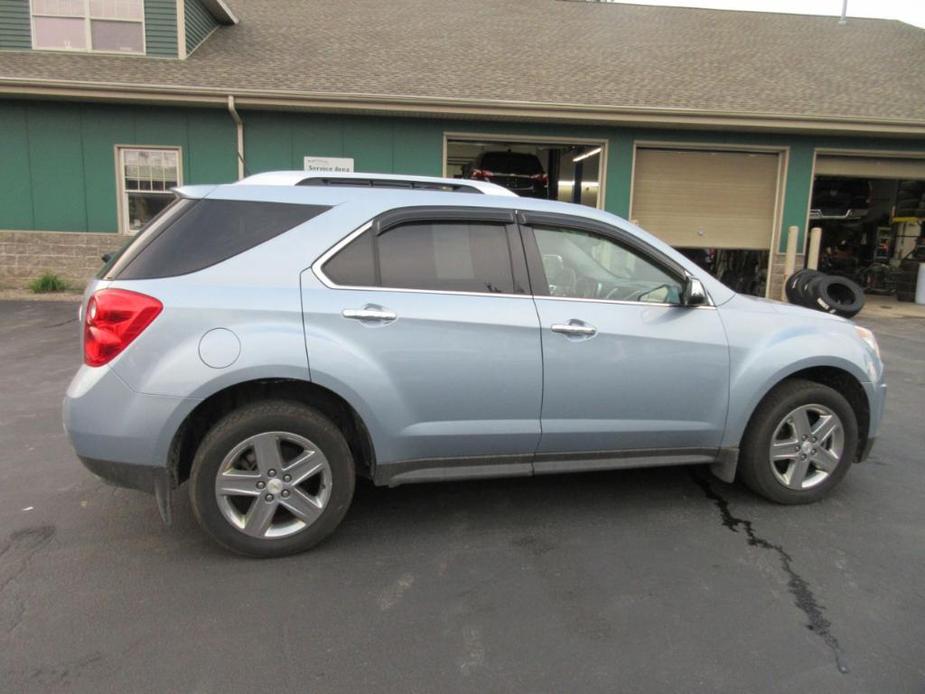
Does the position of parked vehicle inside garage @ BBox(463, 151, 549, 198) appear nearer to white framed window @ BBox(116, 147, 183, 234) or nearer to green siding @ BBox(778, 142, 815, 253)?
green siding @ BBox(778, 142, 815, 253)

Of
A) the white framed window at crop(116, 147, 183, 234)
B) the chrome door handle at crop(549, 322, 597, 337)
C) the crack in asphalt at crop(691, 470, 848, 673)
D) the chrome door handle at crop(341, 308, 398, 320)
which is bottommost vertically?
the crack in asphalt at crop(691, 470, 848, 673)

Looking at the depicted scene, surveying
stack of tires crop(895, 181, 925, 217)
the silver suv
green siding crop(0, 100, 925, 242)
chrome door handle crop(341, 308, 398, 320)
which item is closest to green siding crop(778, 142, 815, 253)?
green siding crop(0, 100, 925, 242)

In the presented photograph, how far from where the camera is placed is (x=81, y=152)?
12.8m

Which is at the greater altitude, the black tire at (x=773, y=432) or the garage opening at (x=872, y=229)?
the garage opening at (x=872, y=229)

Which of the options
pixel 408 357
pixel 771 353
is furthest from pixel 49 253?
pixel 771 353

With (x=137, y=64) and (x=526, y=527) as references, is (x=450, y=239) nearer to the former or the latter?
(x=526, y=527)

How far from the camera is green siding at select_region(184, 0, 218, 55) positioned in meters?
13.8

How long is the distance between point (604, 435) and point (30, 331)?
860cm

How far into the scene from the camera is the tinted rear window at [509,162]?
14.7m

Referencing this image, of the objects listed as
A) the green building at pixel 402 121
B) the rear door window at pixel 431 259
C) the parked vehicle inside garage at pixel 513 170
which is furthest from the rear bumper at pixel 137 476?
the parked vehicle inside garage at pixel 513 170

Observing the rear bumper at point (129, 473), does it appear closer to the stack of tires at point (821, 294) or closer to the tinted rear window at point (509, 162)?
the stack of tires at point (821, 294)

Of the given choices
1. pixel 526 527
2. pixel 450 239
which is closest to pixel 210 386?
pixel 450 239

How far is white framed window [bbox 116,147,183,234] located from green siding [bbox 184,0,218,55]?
2.38 m

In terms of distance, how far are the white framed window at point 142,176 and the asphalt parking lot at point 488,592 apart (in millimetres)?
9848
